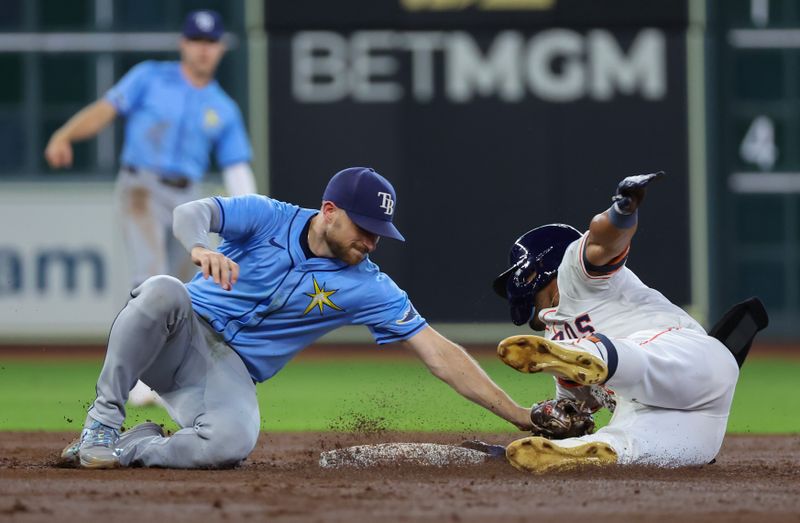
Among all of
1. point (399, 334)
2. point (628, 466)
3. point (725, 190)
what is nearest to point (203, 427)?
point (399, 334)

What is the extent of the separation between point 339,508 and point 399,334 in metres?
1.47

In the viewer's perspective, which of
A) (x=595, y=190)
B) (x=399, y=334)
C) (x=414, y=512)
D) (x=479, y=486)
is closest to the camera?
(x=414, y=512)

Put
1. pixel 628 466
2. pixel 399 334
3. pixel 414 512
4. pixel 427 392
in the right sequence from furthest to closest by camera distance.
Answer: pixel 427 392 < pixel 399 334 < pixel 628 466 < pixel 414 512

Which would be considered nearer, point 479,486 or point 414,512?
point 414,512

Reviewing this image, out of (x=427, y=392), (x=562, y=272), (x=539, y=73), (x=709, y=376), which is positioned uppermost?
(x=539, y=73)

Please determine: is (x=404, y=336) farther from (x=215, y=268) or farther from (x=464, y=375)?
(x=215, y=268)

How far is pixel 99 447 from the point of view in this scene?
5.53 m

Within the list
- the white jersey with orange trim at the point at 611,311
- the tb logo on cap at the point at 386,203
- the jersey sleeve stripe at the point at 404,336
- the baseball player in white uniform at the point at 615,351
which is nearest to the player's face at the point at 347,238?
the tb logo on cap at the point at 386,203

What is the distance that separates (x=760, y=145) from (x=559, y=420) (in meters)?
9.13

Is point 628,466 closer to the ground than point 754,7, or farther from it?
closer to the ground

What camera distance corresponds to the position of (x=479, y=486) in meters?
5.01

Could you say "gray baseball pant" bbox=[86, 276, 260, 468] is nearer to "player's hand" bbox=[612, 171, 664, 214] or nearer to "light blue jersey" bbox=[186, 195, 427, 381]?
"light blue jersey" bbox=[186, 195, 427, 381]

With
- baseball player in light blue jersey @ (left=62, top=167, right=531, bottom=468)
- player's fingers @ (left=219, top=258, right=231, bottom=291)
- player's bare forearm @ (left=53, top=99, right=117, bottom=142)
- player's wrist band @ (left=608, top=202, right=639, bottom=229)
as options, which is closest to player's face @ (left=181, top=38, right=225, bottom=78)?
player's bare forearm @ (left=53, top=99, right=117, bottom=142)

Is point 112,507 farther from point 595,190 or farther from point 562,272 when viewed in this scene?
point 595,190
